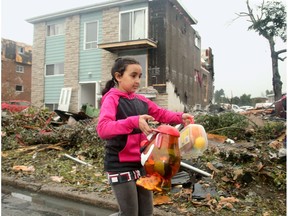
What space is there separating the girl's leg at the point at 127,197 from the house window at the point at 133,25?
48.4ft

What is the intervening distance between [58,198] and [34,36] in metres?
18.3

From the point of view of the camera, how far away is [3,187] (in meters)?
4.69

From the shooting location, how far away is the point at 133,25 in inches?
646

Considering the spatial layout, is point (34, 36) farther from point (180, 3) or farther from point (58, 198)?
point (58, 198)

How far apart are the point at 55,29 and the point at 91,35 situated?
3186 millimetres

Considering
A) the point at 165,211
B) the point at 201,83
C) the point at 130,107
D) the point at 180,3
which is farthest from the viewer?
the point at 201,83

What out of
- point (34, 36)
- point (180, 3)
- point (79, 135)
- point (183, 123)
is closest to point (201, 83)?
point (180, 3)

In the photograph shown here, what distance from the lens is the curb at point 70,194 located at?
3656mm

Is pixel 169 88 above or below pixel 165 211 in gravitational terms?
above

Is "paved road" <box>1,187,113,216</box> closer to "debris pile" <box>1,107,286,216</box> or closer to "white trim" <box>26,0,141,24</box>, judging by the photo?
"debris pile" <box>1,107,286,216</box>

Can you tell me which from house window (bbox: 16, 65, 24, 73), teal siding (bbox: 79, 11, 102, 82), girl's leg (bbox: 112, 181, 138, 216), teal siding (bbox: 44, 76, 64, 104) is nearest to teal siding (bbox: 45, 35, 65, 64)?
teal siding (bbox: 44, 76, 64, 104)

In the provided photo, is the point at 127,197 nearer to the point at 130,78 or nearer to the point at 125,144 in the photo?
the point at 125,144

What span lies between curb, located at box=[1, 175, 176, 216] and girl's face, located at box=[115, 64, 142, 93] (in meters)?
1.82

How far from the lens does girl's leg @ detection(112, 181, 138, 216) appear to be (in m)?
1.95
